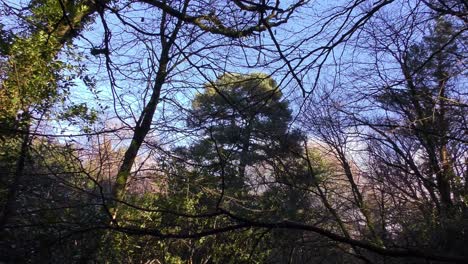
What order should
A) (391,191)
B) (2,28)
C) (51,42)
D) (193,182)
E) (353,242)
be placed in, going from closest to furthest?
(353,242) → (2,28) → (51,42) → (193,182) → (391,191)

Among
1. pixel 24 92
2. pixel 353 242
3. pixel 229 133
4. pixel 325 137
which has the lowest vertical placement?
pixel 353 242

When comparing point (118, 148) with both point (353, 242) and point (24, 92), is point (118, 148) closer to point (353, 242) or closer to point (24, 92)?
point (24, 92)

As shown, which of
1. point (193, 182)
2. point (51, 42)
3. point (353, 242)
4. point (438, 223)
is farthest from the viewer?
point (438, 223)

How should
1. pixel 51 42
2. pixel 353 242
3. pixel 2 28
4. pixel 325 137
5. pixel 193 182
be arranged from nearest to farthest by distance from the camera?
pixel 353 242, pixel 2 28, pixel 51 42, pixel 193 182, pixel 325 137

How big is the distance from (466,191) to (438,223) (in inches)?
40.4

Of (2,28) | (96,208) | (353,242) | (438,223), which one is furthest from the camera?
(438,223)

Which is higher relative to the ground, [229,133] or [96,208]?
[229,133]

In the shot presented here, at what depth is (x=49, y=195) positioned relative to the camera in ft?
16.2

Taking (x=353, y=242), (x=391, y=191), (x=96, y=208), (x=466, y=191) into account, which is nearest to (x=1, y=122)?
(x=96, y=208)

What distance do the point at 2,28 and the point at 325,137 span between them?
791 centimetres

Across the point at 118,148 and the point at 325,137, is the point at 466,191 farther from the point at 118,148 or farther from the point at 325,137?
the point at 118,148

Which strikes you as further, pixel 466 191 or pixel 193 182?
pixel 466 191

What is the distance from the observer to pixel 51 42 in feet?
17.1

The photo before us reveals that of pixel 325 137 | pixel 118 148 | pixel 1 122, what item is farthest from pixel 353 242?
pixel 325 137
